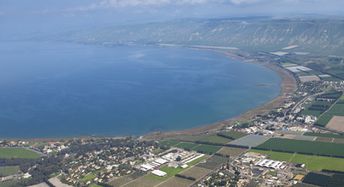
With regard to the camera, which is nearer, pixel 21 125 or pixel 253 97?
pixel 21 125

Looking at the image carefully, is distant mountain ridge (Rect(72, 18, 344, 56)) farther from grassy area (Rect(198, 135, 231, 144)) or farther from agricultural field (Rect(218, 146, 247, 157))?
agricultural field (Rect(218, 146, 247, 157))

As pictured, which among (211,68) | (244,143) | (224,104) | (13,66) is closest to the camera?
(244,143)

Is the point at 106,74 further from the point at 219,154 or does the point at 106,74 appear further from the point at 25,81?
the point at 219,154

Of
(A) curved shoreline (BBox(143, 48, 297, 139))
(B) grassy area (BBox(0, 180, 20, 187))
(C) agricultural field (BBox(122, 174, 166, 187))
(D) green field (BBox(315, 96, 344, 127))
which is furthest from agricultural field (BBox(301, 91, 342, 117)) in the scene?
(B) grassy area (BBox(0, 180, 20, 187))

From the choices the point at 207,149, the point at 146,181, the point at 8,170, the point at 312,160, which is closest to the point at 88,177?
the point at 146,181

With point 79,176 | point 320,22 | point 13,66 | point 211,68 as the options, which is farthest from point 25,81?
point 320,22

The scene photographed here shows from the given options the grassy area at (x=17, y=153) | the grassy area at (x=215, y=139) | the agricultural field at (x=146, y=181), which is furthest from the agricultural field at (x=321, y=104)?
the grassy area at (x=17, y=153)

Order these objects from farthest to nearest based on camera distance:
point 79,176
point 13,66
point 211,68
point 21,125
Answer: point 13,66, point 211,68, point 21,125, point 79,176
